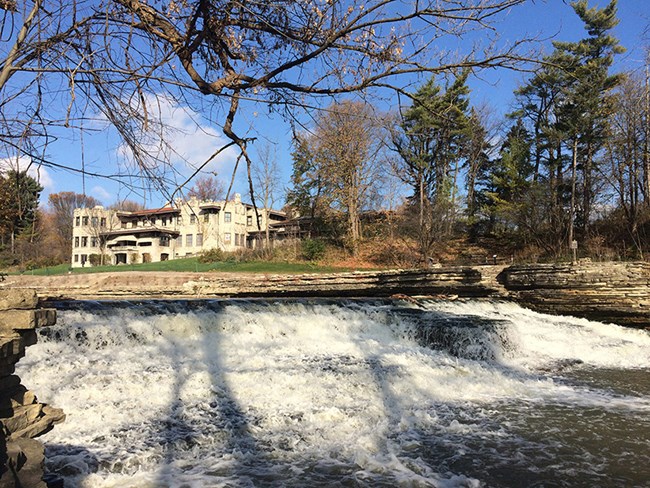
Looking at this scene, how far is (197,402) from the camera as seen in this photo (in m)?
Answer: 5.95

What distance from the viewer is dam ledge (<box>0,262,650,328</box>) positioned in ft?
44.4

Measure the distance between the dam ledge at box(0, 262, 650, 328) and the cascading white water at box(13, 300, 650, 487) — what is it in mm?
3097

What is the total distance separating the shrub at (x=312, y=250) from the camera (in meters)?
28.5

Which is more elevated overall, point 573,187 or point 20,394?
point 573,187

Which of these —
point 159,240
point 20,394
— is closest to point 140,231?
point 159,240

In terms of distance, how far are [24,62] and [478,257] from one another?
1146 inches

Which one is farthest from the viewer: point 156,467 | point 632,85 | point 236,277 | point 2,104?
point 632,85

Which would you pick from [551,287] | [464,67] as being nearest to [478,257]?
[551,287]

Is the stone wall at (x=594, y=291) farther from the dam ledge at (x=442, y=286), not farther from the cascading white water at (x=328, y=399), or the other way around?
the cascading white water at (x=328, y=399)

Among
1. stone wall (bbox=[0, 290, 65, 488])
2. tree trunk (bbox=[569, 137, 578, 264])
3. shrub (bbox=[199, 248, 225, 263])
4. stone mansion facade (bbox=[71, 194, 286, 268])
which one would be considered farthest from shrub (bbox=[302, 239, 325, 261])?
stone wall (bbox=[0, 290, 65, 488])

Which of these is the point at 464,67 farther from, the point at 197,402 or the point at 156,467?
the point at 197,402

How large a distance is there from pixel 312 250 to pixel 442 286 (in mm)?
12845

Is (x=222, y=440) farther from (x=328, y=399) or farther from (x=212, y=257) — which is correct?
(x=212, y=257)

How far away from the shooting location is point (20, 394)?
10.5 ft
